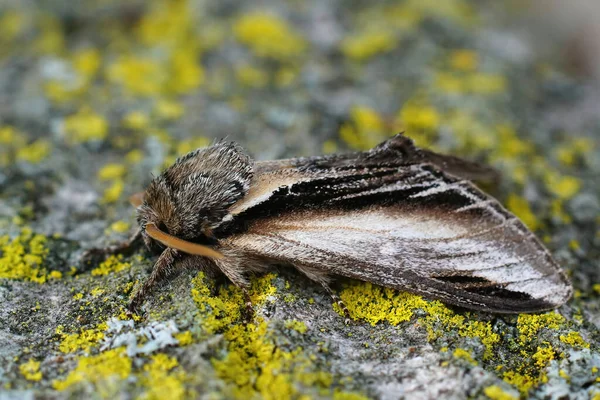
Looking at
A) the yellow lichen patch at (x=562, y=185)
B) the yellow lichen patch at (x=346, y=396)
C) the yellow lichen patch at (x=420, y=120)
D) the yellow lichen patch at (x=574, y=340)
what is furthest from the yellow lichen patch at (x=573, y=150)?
the yellow lichen patch at (x=346, y=396)

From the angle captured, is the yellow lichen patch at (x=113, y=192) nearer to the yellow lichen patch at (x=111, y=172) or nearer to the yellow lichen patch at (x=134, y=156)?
the yellow lichen patch at (x=111, y=172)

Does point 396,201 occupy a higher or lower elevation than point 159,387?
higher

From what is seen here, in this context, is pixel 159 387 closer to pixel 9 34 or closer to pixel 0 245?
pixel 0 245

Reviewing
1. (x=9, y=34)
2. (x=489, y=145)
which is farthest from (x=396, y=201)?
(x=9, y=34)

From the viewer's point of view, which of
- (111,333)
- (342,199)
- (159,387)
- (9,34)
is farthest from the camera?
(9,34)

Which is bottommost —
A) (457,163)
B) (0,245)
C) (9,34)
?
(0,245)

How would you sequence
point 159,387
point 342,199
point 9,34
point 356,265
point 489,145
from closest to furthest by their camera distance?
point 159,387 → point 356,265 → point 342,199 → point 489,145 → point 9,34

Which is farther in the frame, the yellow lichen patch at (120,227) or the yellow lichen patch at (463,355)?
the yellow lichen patch at (120,227)
